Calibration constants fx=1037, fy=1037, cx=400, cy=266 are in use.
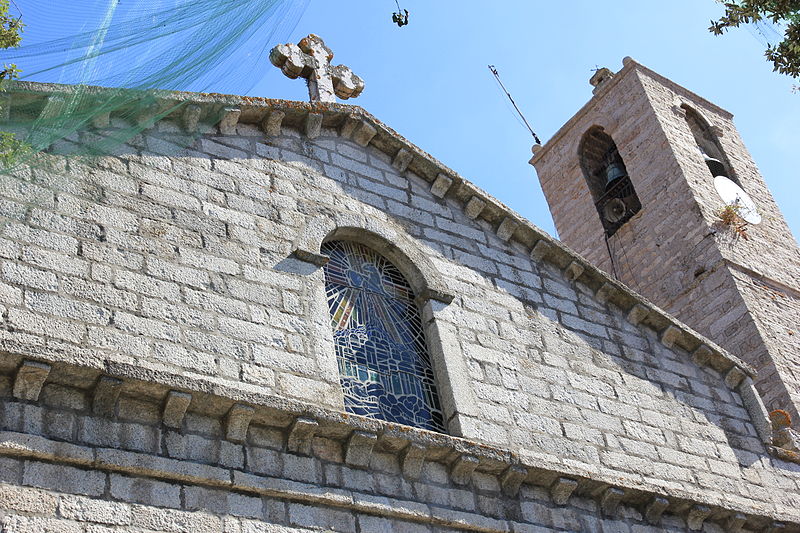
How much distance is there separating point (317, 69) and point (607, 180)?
7337 mm

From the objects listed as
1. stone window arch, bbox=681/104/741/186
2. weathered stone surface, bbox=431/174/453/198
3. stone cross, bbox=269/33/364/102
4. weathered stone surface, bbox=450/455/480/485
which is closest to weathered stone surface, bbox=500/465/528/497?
weathered stone surface, bbox=450/455/480/485

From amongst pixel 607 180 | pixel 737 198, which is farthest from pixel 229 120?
pixel 607 180

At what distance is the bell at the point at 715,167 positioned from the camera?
1443 centimetres

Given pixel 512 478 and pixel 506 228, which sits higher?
pixel 506 228

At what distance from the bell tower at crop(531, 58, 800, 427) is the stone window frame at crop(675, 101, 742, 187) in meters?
0.02

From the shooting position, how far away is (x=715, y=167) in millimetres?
14531

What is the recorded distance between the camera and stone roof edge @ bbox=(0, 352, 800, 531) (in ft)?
17.0

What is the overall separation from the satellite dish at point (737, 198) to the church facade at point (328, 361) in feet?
15.8

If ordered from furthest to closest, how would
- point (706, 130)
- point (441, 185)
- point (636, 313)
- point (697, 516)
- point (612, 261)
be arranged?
point (706, 130) → point (612, 261) → point (636, 313) → point (441, 185) → point (697, 516)

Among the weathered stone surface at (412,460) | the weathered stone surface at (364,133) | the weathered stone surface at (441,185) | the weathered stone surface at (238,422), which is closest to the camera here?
the weathered stone surface at (238,422)

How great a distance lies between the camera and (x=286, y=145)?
8008mm

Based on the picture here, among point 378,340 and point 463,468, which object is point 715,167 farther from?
point 463,468

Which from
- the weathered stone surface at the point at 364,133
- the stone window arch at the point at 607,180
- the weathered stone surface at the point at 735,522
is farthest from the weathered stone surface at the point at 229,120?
the stone window arch at the point at 607,180

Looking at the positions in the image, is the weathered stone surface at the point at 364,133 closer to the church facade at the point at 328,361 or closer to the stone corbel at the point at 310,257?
the church facade at the point at 328,361
